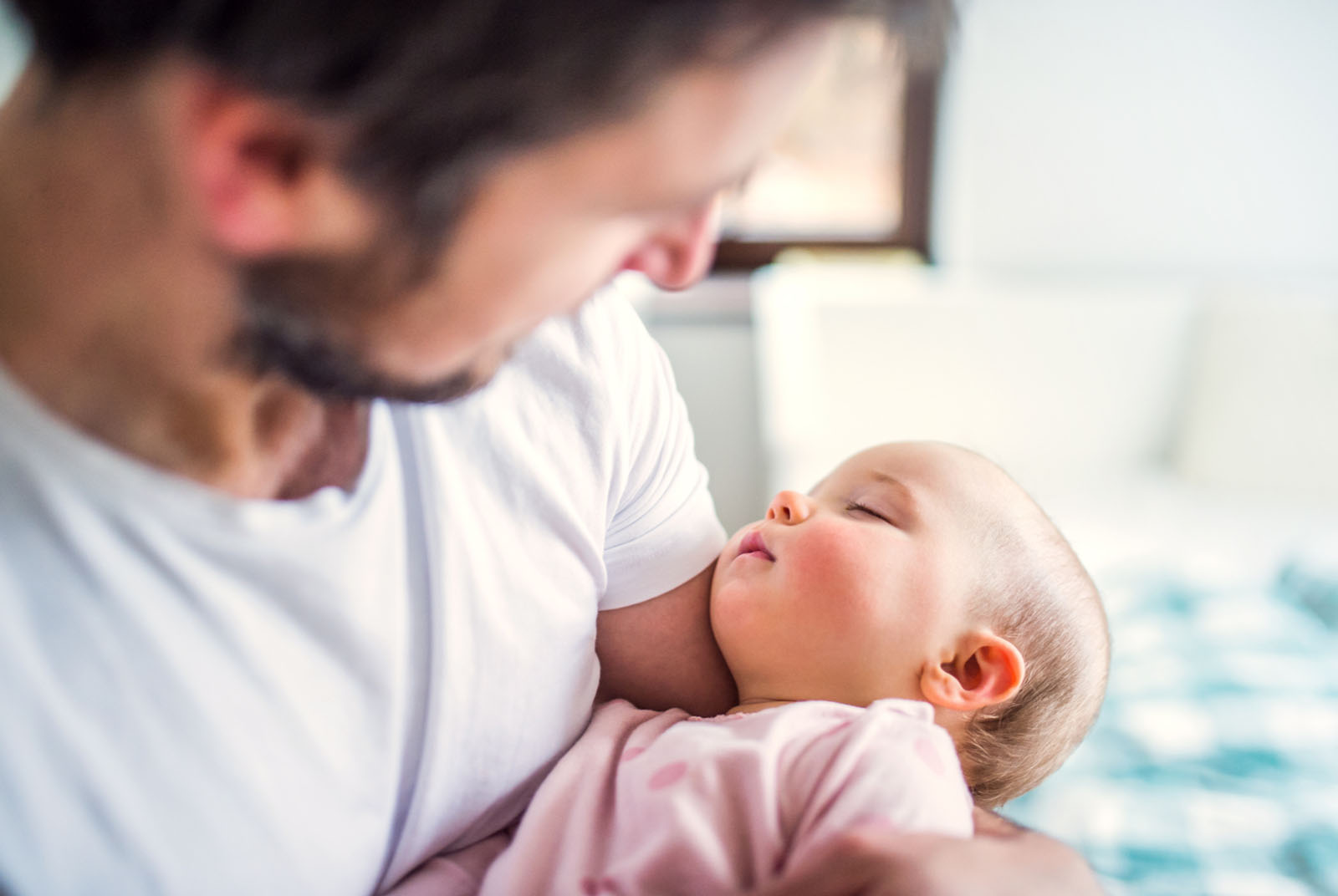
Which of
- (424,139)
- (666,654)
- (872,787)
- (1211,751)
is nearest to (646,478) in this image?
(666,654)

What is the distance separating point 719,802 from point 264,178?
54 cm

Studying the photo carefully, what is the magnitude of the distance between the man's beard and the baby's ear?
628 millimetres

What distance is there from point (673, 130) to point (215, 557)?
363 mm

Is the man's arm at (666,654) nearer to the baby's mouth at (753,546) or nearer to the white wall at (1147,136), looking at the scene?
the baby's mouth at (753,546)

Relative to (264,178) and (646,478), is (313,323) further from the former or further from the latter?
(646,478)

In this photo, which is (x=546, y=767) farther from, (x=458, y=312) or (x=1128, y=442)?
(x=1128, y=442)

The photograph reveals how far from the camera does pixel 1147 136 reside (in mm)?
2711

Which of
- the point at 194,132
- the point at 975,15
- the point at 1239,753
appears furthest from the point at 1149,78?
the point at 194,132

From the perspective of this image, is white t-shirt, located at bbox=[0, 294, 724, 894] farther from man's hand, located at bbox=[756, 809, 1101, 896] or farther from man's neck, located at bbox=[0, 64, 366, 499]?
man's hand, located at bbox=[756, 809, 1101, 896]

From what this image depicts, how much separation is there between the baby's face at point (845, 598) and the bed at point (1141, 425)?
2.28ft

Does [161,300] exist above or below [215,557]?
above

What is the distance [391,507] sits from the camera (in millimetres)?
689

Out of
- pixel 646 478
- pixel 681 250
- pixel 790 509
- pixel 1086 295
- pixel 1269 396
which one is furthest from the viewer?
pixel 1086 295

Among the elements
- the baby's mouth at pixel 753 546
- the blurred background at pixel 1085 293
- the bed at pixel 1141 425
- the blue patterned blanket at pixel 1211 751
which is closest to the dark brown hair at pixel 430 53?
the baby's mouth at pixel 753 546
